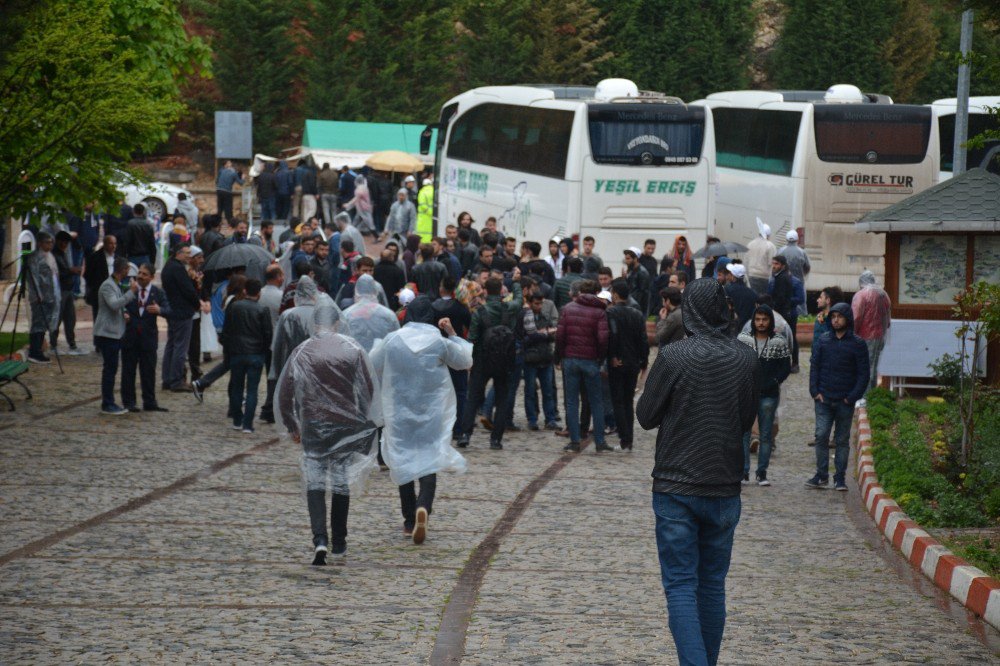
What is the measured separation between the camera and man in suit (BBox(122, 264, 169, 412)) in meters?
16.4

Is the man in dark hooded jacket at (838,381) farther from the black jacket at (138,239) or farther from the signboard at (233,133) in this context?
the signboard at (233,133)

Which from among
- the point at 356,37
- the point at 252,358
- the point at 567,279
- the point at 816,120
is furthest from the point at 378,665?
the point at 356,37

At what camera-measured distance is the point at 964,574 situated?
9539 millimetres

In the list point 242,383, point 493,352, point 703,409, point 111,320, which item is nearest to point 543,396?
point 493,352

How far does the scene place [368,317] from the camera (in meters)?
12.9

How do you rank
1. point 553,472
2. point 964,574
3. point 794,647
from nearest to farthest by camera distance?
point 794,647, point 964,574, point 553,472

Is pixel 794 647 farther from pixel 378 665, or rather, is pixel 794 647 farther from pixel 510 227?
pixel 510 227

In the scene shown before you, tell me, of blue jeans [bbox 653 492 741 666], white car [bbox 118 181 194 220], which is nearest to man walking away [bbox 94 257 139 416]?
blue jeans [bbox 653 492 741 666]

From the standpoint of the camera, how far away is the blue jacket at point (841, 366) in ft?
44.3

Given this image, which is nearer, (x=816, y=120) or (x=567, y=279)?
(x=567, y=279)

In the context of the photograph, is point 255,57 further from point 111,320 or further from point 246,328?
point 246,328

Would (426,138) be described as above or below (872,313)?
above

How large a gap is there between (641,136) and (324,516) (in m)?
18.9

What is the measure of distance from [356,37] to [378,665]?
51.7 m
